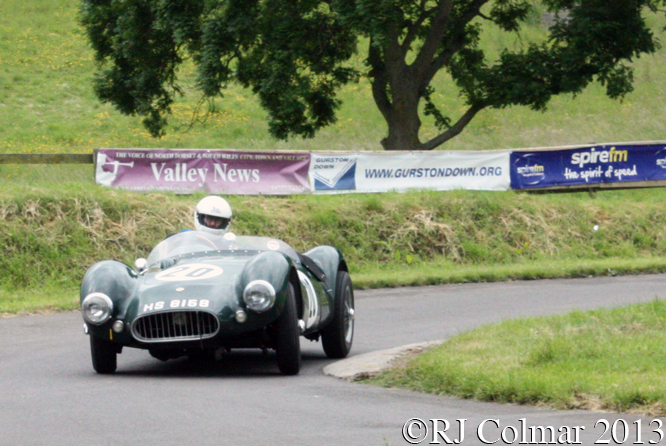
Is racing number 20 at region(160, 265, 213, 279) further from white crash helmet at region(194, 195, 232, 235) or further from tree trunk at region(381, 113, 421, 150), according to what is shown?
tree trunk at region(381, 113, 421, 150)

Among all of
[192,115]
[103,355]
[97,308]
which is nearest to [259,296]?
[97,308]

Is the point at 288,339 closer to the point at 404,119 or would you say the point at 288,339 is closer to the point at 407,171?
the point at 407,171

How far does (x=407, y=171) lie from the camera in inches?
816

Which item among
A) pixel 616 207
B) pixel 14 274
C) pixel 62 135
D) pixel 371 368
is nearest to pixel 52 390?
pixel 371 368

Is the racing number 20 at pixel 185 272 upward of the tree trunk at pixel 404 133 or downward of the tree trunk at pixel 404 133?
downward

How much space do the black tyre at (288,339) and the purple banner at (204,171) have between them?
453 inches

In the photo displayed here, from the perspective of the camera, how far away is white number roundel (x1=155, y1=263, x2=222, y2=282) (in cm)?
776

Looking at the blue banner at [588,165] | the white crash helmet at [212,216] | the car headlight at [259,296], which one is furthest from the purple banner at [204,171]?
the car headlight at [259,296]

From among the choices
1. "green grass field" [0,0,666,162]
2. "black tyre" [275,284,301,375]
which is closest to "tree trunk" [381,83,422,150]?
"green grass field" [0,0,666,162]

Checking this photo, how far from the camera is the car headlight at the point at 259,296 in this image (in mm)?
7375

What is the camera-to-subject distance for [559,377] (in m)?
6.65

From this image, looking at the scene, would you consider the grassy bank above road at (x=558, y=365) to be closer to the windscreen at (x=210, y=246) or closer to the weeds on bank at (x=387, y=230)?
the windscreen at (x=210, y=246)

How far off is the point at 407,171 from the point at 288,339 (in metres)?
13.5

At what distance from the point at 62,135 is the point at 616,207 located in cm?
2398
